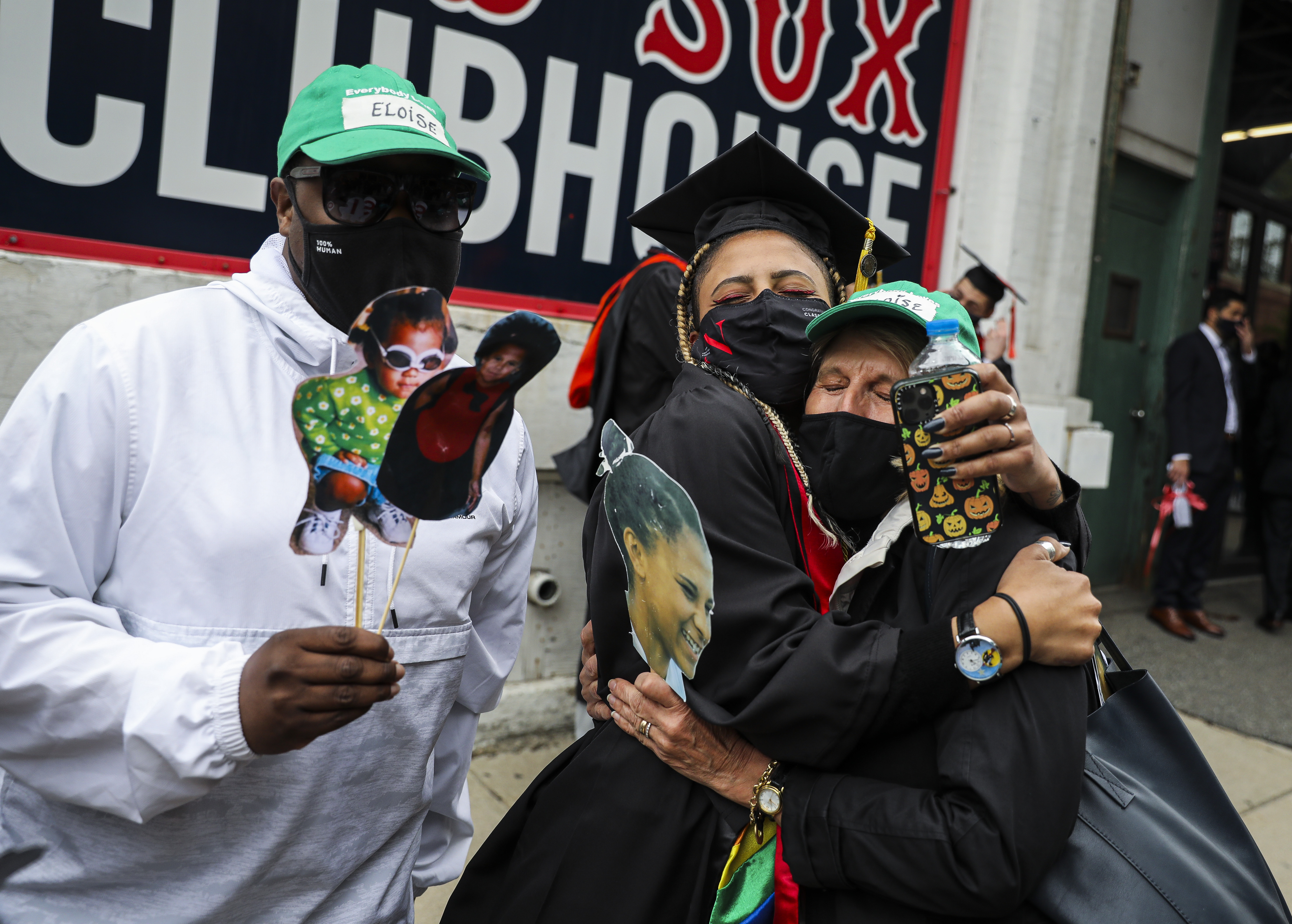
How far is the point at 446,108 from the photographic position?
141 inches

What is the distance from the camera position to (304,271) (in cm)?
137

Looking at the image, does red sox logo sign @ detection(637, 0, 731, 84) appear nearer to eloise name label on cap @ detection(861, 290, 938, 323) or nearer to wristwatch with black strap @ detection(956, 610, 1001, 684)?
eloise name label on cap @ detection(861, 290, 938, 323)

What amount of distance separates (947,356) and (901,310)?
12cm

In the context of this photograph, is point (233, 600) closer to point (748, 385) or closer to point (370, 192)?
point (370, 192)

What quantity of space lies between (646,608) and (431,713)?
41cm

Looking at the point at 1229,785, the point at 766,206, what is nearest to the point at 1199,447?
the point at 1229,785

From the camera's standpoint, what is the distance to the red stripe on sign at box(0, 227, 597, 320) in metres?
2.80

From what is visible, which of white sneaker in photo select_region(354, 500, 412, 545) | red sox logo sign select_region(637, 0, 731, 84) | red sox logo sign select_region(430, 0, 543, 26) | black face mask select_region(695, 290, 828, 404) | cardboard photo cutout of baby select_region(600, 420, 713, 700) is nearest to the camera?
white sneaker in photo select_region(354, 500, 412, 545)

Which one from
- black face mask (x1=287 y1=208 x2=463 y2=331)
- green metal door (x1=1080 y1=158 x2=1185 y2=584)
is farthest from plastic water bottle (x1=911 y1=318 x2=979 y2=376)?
green metal door (x1=1080 y1=158 x2=1185 y2=584)

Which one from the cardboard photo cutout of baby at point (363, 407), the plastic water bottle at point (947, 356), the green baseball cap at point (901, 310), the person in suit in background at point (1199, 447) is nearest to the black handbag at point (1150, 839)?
the plastic water bottle at point (947, 356)

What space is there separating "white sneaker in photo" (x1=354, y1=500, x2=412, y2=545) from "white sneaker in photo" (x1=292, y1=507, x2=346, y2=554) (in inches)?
1.0

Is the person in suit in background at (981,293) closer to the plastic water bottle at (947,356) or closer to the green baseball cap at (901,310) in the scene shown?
the green baseball cap at (901,310)

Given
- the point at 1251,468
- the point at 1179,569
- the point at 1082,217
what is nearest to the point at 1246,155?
the point at 1251,468

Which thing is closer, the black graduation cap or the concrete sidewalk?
the black graduation cap
